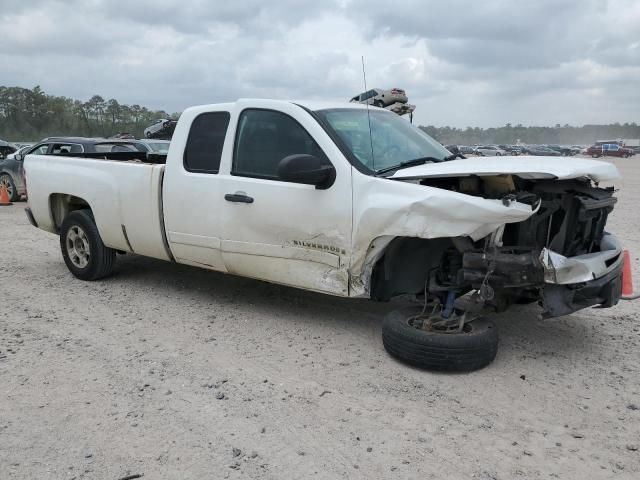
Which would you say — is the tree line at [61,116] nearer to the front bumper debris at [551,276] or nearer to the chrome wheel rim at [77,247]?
the chrome wheel rim at [77,247]

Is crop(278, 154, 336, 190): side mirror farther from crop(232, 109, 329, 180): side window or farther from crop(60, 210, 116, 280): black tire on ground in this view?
crop(60, 210, 116, 280): black tire on ground

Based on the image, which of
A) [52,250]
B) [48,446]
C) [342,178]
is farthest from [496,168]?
[52,250]

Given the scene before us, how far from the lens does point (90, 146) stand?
1089 centimetres

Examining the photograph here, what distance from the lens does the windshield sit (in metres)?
4.48

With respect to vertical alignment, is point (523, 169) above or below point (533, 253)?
above

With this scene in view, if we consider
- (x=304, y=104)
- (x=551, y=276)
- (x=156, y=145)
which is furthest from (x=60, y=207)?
(x=551, y=276)

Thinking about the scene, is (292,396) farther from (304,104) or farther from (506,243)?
(304,104)

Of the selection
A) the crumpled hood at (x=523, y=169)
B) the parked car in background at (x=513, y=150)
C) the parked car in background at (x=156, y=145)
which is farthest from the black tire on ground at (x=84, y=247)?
the parked car in background at (x=513, y=150)

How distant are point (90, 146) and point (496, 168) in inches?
357

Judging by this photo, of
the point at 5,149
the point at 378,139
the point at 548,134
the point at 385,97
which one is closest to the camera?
the point at 378,139

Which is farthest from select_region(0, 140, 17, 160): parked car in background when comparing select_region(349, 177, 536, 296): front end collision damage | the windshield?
select_region(349, 177, 536, 296): front end collision damage

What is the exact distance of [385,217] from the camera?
4.04 metres

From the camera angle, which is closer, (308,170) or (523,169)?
(523,169)

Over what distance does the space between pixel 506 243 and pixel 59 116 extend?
155 feet
